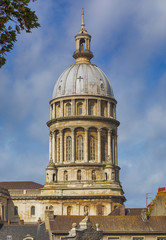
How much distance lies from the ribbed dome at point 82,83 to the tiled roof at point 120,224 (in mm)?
32716

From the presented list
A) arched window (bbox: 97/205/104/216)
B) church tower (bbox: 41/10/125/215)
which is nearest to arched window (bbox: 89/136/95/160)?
church tower (bbox: 41/10/125/215)

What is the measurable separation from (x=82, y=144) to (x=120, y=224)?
3115 centimetres

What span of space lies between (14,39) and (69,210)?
2720 inches

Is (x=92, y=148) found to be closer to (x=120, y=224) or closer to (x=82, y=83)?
(x=82, y=83)

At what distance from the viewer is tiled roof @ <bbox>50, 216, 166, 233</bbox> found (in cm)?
5516

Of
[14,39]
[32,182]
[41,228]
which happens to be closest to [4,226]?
[41,228]

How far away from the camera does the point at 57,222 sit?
5762cm

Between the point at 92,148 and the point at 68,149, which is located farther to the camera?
the point at 68,149

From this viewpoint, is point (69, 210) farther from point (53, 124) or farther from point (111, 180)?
point (53, 124)

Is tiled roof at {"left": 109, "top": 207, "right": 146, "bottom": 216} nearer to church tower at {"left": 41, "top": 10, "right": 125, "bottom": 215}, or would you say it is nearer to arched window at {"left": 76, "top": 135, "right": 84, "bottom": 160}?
church tower at {"left": 41, "top": 10, "right": 125, "bottom": 215}

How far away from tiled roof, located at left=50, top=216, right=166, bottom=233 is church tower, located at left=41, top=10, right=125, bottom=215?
23.1 m

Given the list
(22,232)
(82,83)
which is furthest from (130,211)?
(82,83)

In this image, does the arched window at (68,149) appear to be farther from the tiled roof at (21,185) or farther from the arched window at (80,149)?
the tiled roof at (21,185)

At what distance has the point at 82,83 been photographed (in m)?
87.8
